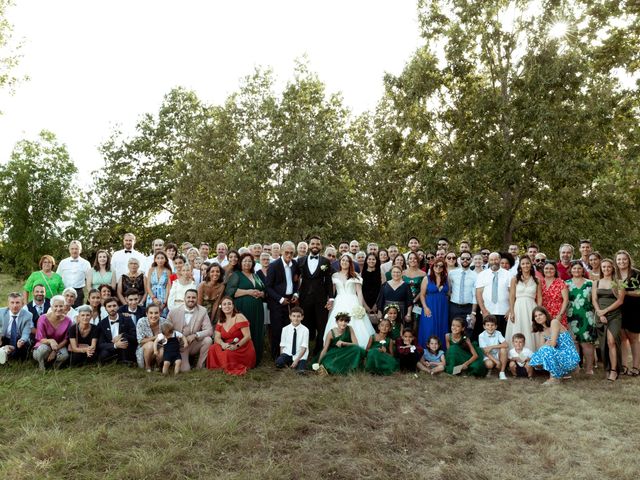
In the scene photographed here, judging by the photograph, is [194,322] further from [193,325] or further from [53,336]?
[53,336]

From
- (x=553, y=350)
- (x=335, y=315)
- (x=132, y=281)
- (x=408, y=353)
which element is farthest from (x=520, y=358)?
(x=132, y=281)

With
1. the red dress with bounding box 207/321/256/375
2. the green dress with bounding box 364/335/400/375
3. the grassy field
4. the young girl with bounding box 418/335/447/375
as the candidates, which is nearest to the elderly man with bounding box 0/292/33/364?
the grassy field

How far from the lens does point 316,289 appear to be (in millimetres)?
8789

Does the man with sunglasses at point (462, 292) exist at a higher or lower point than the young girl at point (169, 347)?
higher

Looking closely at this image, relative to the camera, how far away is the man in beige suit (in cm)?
789

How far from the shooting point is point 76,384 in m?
6.53

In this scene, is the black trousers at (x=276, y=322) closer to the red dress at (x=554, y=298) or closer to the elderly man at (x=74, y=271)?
the elderly man at (x=74, y=271)

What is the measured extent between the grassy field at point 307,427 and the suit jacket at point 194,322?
3.02ft

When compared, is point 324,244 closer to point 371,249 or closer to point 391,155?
point 391,155

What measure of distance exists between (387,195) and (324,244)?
3652mm

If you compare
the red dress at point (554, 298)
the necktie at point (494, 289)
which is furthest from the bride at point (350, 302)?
the red dress at point (554, 298)

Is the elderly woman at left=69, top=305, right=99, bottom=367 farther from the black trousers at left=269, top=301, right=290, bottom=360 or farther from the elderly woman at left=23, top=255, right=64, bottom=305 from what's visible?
the black trousers at left=269, top=301, right=290, bottom=360

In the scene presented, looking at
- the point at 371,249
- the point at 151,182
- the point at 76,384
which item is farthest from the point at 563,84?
the point at 151,182

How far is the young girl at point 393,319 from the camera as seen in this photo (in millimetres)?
8250
